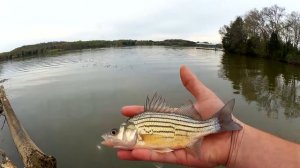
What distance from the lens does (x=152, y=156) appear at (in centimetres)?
419

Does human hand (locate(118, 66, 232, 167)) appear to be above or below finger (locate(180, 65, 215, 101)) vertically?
below

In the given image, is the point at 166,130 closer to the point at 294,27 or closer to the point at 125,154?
the point at 125,154

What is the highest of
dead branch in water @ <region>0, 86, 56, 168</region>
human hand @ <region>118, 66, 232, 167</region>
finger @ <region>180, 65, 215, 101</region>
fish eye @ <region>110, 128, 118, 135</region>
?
finger @ <region>180, 65, 215, 101</region>

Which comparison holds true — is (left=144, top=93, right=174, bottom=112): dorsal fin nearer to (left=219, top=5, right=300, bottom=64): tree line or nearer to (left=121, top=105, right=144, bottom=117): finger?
(left=121, top=105, right=144, bottom=117): finger

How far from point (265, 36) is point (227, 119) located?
72636 millimetres

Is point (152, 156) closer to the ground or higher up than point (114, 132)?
closer to the ground

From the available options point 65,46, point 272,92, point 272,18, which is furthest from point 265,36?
point 65,46

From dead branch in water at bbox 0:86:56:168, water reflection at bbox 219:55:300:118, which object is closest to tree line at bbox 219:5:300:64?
water reflection at bbox 219:55:300:118

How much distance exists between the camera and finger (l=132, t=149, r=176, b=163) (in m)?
4.13

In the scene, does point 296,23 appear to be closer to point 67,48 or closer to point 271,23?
point 271,23

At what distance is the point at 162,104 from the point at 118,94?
1995cm

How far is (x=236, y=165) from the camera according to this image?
4281mm

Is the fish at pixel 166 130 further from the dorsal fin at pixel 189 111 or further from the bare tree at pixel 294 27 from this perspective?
the bare tree at pixel 294 27

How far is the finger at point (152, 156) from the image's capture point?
163 inches
